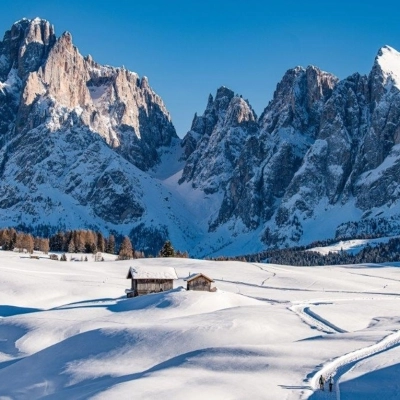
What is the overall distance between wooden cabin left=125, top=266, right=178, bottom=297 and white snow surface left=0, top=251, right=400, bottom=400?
11.9ft

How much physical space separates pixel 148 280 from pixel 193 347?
135 feet

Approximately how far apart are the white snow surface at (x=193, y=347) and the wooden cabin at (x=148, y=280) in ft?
11.9

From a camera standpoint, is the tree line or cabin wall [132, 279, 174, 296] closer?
cabin wall [132, 279, 174, 296]

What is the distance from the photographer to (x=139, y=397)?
1208 inches

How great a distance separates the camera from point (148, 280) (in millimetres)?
85938

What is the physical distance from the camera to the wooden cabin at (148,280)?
85188 millimetres

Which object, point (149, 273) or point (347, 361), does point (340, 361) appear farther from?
point (149, 273)

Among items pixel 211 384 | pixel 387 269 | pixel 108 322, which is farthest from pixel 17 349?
pixel 387 269

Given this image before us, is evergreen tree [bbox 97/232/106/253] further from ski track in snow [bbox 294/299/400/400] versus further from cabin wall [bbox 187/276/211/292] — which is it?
ski track in snow [bbox 294/299/400/400]

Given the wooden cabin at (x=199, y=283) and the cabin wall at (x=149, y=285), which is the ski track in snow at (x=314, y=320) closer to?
the wooden cabin at (x=199, y=283)

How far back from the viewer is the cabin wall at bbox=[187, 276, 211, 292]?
3273 inches

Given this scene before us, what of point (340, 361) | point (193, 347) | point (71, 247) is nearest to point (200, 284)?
point (193, 347)

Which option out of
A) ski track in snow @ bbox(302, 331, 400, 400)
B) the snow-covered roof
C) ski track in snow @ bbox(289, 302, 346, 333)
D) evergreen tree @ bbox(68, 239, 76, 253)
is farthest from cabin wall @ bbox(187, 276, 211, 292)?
evergreen tree @ bbox(68, 239, 76, 253)

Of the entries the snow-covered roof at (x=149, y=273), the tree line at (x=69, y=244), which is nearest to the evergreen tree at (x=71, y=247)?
the tree line at (x=69, y=244)
